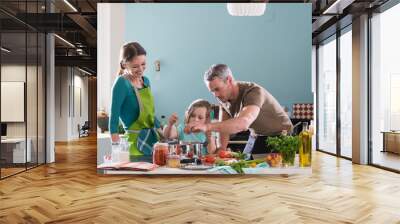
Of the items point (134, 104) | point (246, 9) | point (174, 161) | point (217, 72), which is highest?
point (246, 9)

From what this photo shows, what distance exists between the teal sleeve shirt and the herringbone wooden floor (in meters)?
0.83

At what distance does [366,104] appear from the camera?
301 inches

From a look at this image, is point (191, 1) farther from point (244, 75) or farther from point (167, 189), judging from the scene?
point (167, 189)

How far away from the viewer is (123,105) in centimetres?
581

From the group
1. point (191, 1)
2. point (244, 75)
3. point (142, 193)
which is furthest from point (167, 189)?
point (191, 1)

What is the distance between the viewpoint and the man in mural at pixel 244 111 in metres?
5.85

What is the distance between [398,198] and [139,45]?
3939 mm

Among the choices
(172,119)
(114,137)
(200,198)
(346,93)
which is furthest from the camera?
(346,93)

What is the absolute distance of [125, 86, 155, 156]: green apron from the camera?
230 inches

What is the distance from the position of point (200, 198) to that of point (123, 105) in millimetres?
2008

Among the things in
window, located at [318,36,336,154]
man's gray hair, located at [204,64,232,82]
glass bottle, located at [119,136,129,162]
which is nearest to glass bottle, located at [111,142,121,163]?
glass bottle, located at [119,136,129,162]

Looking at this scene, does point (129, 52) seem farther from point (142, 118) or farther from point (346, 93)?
point (346, 93)

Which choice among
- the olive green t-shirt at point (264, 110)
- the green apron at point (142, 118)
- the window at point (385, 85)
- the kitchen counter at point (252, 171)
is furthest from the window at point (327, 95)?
the green apron at point (142, 118)

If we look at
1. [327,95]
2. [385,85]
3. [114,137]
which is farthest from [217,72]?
[327,95]
